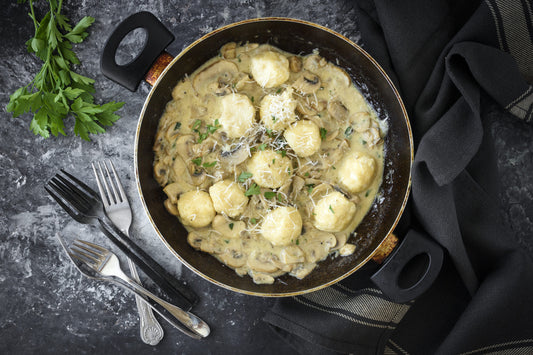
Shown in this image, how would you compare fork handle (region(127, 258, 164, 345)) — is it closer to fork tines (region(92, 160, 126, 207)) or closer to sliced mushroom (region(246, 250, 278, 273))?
fork tines (region(92, 160, 126, 207))

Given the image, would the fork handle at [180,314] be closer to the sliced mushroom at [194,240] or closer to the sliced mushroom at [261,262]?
the sliced mushroom at [194,240]

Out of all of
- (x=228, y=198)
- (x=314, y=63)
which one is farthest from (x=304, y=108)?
(x=228, y=198)

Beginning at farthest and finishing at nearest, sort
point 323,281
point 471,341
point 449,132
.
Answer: point 323,281, point 471,341, point 449,132

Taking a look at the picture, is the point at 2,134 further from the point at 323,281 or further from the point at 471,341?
the point at 471,341

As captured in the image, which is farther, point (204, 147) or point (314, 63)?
point (314, 63)

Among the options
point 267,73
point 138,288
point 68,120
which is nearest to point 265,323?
point 138,288

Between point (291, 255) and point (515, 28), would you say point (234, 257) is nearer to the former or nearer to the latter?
point (291, 255)
